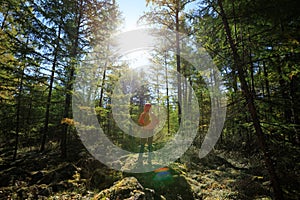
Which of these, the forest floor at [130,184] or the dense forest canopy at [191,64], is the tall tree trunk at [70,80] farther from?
the forest floor at [130,184]

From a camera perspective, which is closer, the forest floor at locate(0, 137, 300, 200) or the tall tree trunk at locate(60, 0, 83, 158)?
the forest floor at locate(0, 137, 300, 200)

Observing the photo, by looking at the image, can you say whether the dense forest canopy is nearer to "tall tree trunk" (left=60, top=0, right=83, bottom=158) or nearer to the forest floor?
"tall tree trunk" (left=60, top=0, right=83, bottom=158)

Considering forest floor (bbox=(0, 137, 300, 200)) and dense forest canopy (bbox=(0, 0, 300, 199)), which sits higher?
dense forest canopy (bbox=(0, 0, 300, 199))

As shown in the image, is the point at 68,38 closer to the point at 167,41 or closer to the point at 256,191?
the point at 167,41

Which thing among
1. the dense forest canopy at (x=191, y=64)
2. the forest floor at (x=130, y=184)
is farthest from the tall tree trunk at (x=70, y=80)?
the forest floor at (x=130, y=184)

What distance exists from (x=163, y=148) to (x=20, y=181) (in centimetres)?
678

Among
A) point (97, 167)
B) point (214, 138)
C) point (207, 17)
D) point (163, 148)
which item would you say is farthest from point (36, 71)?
point (214, 138)

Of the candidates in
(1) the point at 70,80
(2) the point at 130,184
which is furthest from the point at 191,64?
(2) the point at 130,184

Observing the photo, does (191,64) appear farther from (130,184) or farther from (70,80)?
(130,184)

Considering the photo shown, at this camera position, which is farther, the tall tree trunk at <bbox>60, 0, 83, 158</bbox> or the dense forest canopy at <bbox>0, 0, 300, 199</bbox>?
the tall tree trunk at <bbox>60, 0, 83, 158</bbox>

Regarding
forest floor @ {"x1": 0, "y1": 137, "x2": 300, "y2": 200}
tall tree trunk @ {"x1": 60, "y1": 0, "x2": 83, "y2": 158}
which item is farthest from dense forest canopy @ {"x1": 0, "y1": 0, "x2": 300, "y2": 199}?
forest floor @ {"x1": 0, "y1": 137, "x2": 300, "y2": 200}

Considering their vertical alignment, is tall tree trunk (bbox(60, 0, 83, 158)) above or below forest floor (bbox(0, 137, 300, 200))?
above

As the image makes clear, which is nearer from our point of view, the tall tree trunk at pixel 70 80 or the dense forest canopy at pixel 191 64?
the dense forest canopy at pixel 191 64

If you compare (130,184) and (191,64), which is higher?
(191,64)
